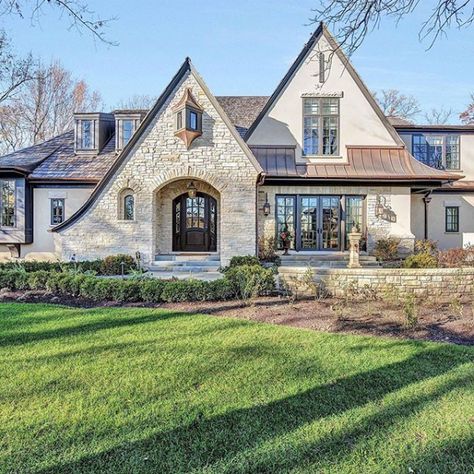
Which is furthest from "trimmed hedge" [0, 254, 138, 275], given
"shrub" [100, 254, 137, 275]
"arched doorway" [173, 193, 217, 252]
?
"arched doorway" [173, 193, 217, 252]

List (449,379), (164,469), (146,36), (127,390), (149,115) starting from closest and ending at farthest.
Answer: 1. (164,469)
2. (127,390)
3. (449,379)
4. (146,36)
5. (149,115)

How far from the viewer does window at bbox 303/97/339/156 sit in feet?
Result: 48.4

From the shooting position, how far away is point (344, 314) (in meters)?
7.21

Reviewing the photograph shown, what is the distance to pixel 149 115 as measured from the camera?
1266 cm

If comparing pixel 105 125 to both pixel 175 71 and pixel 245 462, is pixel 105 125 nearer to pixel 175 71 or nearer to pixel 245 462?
pixel 175 71

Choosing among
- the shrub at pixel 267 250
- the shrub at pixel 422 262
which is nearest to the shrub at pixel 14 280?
the shrub at pixel 267 250

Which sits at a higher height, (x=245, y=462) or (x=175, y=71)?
(x=175, y=71)

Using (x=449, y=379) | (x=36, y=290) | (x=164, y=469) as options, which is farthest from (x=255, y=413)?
(x=36, y=290)

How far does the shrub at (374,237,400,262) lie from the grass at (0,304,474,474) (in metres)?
8.29

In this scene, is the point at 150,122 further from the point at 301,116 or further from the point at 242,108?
the point at 242,108

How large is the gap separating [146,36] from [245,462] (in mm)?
8528

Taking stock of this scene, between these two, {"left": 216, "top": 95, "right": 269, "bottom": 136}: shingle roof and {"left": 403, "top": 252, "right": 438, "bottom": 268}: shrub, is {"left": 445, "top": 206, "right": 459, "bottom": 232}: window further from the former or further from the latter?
{"left": 216, "top": 95, "right": 269, "bottom": 136}: shingle roof

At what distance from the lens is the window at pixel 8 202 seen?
593 inches

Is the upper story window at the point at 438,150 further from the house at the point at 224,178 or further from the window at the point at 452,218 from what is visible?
the house at the point at 224,178
